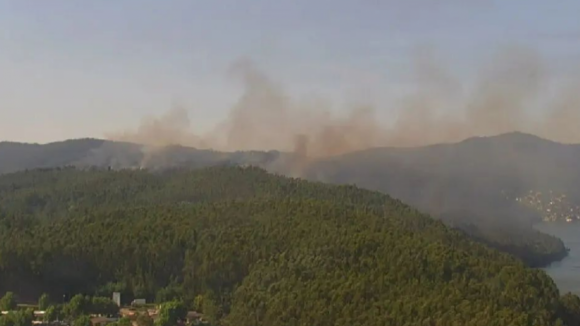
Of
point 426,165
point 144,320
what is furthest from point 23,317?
point 426,165

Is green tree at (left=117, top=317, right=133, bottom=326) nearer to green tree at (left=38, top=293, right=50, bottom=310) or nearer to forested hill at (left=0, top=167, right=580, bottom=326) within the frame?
forested hill at (left=0, top=167, right=580, bottom=326)

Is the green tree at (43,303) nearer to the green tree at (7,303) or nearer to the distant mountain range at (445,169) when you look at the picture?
the green tree at (7,303)

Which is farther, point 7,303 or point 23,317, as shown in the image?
point 7,303

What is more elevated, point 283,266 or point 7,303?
point 283,266

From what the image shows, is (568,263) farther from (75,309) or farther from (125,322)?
(125,322)

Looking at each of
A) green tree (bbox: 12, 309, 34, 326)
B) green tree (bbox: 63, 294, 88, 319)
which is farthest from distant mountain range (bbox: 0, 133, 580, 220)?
green tree (bbox: 12, 309, 34, 326)

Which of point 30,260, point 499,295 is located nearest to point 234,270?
point 30,260

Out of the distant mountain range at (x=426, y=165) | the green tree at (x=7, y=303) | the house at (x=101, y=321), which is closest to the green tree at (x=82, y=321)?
the house at (x=101, y=321)

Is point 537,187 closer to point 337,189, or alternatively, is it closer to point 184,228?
point 337,189
